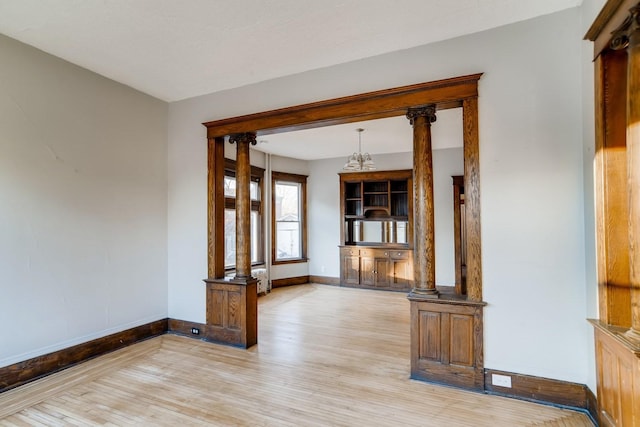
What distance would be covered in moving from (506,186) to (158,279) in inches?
159

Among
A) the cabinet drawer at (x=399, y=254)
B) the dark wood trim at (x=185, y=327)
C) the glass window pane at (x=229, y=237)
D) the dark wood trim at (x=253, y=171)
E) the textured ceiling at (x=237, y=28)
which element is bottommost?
the dark wood trim at (x=185, y=327)

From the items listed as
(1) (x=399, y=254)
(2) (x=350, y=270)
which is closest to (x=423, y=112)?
(1) (x=399, y=254)

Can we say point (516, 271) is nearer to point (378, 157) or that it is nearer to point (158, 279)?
point (158, 279)

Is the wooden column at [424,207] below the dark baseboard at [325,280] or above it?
above

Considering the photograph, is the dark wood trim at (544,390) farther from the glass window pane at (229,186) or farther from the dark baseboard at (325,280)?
the dark baseboard at (325,280)

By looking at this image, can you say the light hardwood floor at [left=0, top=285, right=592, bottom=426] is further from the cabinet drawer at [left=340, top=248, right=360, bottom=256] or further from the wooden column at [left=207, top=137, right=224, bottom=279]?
the cabinet drawer at [left=340, top=248, right=360, bottom=256]

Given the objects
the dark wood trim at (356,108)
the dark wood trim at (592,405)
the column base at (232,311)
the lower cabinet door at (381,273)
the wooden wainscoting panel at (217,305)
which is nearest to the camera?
the dark wood trim at (592,405)

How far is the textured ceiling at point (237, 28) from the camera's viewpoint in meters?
2.40

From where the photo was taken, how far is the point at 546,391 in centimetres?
248

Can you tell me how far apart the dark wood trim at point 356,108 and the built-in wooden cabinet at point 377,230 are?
12.8ft

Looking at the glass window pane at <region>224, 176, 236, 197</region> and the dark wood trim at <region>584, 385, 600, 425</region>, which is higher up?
the glass window pane at <region>224, 176, 236, 197</region>

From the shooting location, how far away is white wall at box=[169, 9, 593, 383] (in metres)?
2.45

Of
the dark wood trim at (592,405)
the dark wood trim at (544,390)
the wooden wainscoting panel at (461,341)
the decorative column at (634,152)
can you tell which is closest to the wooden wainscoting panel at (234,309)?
the wooden wainscoting panel at (461,341)

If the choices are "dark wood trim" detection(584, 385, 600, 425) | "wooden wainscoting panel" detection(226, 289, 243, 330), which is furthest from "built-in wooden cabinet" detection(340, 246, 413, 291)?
"dark wood trim" detection(584, 385, 600, 425)
